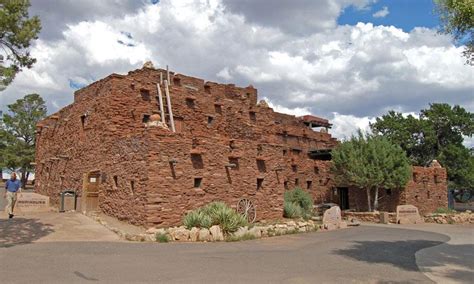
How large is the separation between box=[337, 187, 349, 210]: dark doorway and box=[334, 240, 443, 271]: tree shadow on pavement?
53.9ft

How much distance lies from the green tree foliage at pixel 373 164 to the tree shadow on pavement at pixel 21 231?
1976 cm

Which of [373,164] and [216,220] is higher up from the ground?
[373,164]

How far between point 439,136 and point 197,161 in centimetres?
3584

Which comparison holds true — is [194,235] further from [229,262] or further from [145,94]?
[145,94]

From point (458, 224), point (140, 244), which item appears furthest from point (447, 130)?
point (140, 244)

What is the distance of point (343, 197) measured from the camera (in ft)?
111

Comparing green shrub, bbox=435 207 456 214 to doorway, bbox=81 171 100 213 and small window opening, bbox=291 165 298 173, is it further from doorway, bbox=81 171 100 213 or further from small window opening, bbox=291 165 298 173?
doorway, bbox=81 171 100 213

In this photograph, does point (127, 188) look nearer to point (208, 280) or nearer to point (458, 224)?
point (208, 280)

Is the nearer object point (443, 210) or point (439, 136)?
point (443, 210)

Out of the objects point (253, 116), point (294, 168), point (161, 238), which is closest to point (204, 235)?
point (161, 238)

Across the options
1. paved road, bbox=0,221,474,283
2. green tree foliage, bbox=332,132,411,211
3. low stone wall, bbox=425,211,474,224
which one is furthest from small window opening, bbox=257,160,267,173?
low stone wall, bbox=425,211,474,224

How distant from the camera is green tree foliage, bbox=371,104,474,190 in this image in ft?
143

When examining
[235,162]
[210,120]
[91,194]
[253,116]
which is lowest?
[91,194]

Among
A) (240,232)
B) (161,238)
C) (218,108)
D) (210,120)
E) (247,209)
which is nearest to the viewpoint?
(161,238)
